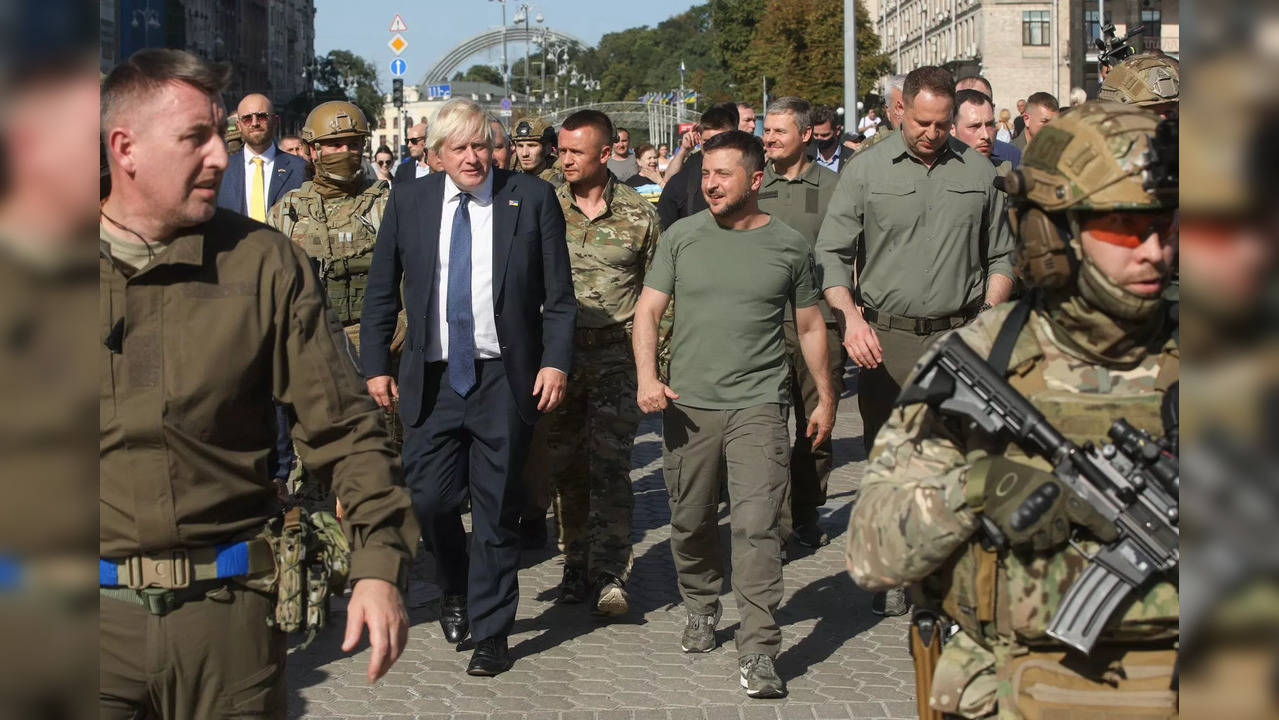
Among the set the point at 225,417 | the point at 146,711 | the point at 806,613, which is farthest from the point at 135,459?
the point at 806,613

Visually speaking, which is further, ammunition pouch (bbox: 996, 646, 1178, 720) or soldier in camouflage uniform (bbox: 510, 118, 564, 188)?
soldier in camouflage uniform (bbox: 510, 118, 564, 188)

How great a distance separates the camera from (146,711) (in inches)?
135

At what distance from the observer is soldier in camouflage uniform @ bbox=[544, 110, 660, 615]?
7789 millimetres

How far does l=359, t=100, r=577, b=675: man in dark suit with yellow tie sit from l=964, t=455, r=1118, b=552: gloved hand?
3743 millimetres

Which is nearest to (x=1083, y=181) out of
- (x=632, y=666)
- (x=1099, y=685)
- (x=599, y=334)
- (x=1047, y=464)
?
(x=1047, y=464)

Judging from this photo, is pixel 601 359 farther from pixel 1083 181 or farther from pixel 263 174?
pixel 1083 181

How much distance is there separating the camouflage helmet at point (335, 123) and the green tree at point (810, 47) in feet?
156

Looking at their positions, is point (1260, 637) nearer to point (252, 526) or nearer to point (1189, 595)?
point (1189, 595)

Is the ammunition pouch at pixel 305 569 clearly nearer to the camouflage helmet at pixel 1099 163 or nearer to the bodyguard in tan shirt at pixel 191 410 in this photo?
the bodyguard in tan shirt at pixel 191 410

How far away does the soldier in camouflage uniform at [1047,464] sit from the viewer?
3059 millimetres

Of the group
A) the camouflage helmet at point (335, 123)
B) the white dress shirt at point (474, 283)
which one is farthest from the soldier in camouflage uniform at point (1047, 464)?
the camouflage helmet at point (335, 123)

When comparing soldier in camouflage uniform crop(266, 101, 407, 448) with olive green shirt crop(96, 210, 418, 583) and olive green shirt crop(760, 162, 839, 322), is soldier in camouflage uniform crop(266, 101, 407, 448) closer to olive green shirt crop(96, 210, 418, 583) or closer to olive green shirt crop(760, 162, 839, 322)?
olive green shirt crop(760, 162, 839, 322)

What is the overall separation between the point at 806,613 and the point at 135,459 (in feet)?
15.4

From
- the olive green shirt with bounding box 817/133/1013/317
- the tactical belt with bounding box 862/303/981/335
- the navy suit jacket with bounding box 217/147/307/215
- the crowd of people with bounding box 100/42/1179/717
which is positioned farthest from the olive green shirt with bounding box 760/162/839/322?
the navy suit jacket with bounding box 217/147/307/215
